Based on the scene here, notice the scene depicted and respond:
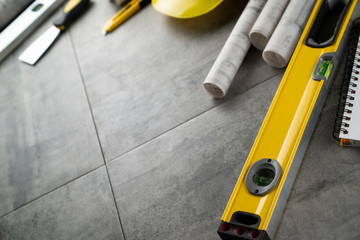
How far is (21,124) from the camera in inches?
69.4

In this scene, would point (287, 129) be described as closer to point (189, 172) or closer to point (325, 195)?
point (325, 195)

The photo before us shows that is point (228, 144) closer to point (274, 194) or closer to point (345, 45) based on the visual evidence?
point (274, 194)

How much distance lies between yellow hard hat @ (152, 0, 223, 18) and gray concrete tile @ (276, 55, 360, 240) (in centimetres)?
69

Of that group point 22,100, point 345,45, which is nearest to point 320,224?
point 345,45

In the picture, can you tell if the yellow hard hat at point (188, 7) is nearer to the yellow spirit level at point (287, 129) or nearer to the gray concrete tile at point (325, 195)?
the yellow spirit level at point (287, 129)

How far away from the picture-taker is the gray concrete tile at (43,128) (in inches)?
59.3

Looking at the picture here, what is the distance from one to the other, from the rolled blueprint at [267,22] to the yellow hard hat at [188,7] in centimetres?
24

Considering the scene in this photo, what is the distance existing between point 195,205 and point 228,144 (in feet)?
0.73

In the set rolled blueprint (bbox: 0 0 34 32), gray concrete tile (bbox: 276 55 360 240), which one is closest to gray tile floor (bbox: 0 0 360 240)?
gray concrete tile (bbox: 276 55 360 240)

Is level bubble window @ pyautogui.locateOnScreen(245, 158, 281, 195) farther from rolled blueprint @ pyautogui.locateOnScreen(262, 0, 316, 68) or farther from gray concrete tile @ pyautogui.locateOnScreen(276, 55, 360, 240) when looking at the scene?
rolled blueprint @ pyautogui.locateOnScreen(262, 0, 316, 68)

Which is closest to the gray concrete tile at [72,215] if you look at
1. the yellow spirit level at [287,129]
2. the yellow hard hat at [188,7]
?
the yellow spirit level at [287,129]

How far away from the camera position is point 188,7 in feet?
5.12

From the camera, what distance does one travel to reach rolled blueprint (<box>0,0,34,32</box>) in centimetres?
216

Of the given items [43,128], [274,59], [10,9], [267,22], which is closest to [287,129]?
[274,59]
